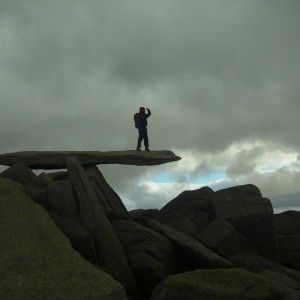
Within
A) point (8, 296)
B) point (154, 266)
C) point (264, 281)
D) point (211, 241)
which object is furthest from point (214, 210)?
point (8, 296)

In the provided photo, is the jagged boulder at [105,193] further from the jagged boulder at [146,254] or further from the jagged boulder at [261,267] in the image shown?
the jagged boulder at [261,267]

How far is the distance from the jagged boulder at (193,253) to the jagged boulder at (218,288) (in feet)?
10.9

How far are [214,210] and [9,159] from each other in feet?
38.5

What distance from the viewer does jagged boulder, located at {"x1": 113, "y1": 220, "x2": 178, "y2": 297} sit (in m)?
14.7

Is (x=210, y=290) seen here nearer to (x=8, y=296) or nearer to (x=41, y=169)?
(x=8, y=296)

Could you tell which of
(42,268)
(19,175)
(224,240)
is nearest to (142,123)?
(19,175)

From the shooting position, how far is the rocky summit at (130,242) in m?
10.4

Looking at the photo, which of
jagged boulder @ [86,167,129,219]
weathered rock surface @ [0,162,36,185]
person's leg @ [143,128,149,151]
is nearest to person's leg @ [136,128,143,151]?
person's leg @ [143,128,149,151]

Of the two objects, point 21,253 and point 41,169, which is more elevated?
point 41,169

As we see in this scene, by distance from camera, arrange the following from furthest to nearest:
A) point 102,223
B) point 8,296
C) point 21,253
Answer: point 102,223
point 21,253
point 8,296

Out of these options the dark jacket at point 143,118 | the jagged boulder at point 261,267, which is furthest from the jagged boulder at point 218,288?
the dark jacket at point 143,118

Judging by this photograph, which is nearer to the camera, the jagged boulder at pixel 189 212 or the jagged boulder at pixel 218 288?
the jagged boulder at pixel 218 288

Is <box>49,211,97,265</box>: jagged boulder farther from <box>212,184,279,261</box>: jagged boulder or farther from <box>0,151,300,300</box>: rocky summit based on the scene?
<box>212,184,279,261</box>: jagged boulder

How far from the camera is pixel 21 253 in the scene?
36.1 ft
